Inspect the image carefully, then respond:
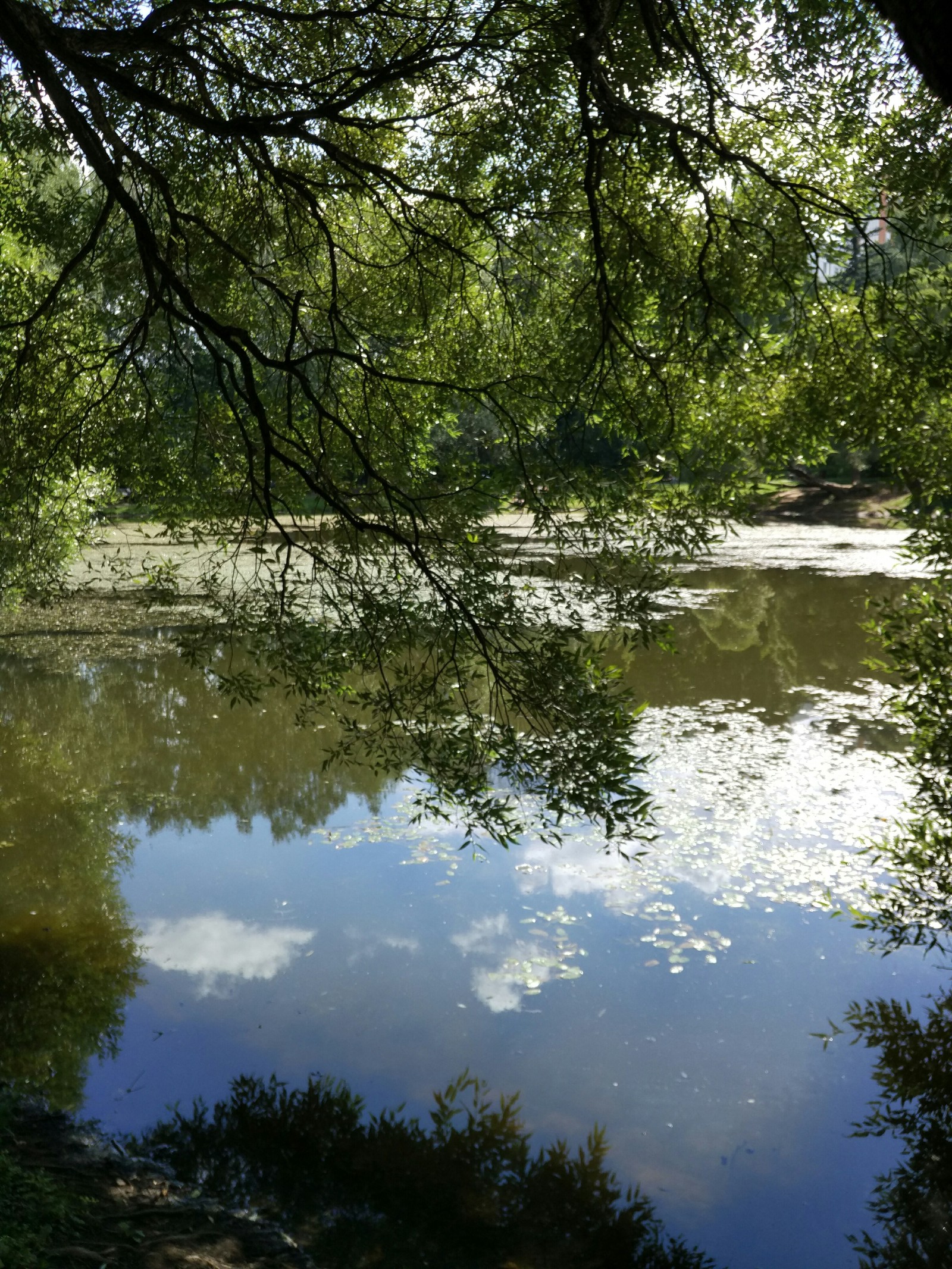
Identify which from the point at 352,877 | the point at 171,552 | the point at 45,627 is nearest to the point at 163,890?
the point at 352,877

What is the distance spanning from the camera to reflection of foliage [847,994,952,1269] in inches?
175

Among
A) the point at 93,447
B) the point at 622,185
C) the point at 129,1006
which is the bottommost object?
the point at 129,1006

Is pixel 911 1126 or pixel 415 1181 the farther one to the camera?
pixel 911 1126

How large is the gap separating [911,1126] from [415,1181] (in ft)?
7.69

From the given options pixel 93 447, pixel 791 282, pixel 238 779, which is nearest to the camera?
pixel 791 282

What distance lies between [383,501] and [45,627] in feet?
34.1

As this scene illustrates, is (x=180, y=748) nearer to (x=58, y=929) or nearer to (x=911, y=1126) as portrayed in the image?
(x=58, y=929)

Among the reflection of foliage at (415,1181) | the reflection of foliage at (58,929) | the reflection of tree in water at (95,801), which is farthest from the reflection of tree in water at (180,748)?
the reflection of foliage at (415,1181)

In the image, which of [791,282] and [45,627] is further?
[45,627]

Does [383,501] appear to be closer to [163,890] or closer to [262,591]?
[262,591]

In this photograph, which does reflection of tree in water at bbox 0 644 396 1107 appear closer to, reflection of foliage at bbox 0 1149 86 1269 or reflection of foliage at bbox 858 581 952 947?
reflection of foliage at bbox 0 1149 86 1269

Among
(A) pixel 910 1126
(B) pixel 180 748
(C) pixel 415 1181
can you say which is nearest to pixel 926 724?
(A) pixel 910 1126

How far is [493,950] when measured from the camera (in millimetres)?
6586

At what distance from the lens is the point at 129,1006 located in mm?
6160
